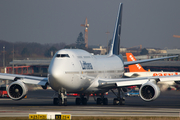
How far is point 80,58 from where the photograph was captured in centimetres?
3559

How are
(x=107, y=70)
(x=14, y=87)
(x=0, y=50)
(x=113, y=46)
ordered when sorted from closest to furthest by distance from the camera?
(x=14, y=87) → (x=107, y=70) → (x=113, y=46) → (x=0, y=50)

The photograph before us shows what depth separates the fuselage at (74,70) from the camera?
31.5 meters

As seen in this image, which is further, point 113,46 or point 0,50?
point 0,50

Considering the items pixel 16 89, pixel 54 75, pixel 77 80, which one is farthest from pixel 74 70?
pixel 16 89

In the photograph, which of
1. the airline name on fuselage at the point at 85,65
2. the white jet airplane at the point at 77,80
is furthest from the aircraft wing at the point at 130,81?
the airline name on fuselage at the point at 85,65

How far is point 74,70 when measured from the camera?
33.1 metres

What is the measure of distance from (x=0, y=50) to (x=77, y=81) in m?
57.4

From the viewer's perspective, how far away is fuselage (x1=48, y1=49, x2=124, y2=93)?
103ft

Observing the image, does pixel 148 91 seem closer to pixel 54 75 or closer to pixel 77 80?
pixel 77 80

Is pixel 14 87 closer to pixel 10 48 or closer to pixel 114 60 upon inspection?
pixel 114 60

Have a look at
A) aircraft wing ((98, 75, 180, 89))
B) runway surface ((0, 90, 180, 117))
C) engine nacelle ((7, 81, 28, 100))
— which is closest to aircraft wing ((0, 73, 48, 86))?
engine nacelle ((7, 81, 28, 100))

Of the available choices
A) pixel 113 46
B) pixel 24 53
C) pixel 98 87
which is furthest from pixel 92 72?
pixel 24 53

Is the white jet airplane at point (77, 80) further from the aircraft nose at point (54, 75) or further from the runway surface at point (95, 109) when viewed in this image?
the runway surface at point (95, 109)

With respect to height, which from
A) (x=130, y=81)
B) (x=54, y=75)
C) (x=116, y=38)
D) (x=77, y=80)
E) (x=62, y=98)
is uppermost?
(x=116, y=38)
